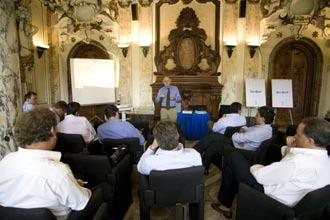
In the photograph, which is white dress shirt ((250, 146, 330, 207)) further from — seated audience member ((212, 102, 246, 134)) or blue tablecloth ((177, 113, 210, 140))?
blue tablecloth ((177, 113, 210, 140))

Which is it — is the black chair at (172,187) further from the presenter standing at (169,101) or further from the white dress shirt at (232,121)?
the presenter standing at (169,101)

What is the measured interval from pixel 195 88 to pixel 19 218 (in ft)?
19.1

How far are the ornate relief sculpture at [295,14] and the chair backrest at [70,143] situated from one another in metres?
5.49

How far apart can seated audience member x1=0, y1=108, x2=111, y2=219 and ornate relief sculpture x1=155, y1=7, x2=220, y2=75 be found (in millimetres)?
5475

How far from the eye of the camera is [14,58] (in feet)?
11.9

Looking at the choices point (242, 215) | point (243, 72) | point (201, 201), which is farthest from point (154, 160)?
point (243, 72)

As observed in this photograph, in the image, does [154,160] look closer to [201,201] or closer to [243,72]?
[201,201]

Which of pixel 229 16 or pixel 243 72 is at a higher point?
pixel 229 16

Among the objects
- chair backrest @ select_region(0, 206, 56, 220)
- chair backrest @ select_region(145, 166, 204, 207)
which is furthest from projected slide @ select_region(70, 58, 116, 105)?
chair backrest @ select_region(0, 206, 56, 220)

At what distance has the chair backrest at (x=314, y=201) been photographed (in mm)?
1456

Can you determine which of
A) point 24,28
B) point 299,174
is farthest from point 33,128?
point 24,28

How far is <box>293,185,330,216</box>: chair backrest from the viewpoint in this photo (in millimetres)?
1456

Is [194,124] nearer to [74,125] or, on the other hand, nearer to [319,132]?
[74,125]

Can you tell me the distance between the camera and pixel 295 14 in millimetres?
5711
